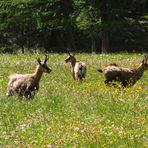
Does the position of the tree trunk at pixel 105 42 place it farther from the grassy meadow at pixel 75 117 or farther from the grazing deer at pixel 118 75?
the grassy meadow at pixel 75 117

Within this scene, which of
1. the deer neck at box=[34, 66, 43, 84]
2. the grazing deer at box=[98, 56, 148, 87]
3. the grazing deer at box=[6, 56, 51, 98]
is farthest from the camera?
the grazing deer at box=[98, 56, 148, 87]

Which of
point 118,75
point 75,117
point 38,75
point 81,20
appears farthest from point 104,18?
point 75,117

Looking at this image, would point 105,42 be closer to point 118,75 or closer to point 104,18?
point 104,18

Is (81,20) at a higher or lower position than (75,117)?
lower

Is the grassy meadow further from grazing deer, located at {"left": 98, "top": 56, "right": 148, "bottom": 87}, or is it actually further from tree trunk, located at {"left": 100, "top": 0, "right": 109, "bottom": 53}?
tree trunk, located at {"left": 100, "top": 0, "right": 109, "bottom": 53}

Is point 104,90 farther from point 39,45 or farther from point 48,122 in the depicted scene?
point 39,45

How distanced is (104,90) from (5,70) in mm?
8680

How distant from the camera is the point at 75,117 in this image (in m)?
11.1

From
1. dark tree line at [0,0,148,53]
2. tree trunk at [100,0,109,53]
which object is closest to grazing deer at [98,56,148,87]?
dark tree line at [0,0,148,53]

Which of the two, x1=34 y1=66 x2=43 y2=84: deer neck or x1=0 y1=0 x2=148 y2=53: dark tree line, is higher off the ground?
x1=34 y1=66 x2=43 y2=84: deer neck

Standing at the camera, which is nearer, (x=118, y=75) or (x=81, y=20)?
(x=118, y=75)

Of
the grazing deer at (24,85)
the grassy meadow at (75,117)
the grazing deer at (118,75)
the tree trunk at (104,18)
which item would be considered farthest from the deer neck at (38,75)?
the tree trunk at (104,18)

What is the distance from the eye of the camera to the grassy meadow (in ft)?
27.9

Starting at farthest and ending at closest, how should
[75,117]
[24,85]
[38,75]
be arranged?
1. [38,75]
2. [24,85]
3. [75,117]
